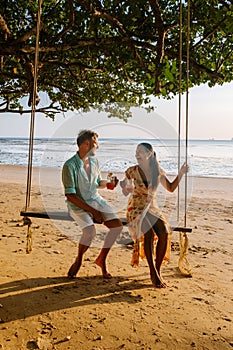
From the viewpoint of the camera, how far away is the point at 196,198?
11125 millimetres

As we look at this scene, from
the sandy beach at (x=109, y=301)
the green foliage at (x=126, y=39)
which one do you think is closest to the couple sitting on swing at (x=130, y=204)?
the sandy beach at (x=109, y=301)

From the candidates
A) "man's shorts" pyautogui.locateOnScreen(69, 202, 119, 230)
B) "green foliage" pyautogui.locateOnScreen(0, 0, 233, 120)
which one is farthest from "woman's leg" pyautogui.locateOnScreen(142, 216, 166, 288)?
"green foliage" pyautogui.locateOnScreen(0, 0, 233, 120)

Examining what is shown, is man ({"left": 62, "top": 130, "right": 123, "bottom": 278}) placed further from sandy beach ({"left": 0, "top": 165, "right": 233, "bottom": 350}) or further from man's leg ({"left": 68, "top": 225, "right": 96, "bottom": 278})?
sandy beach ({"left": 0, "top": 165, "right": 233, "bottom": 350})

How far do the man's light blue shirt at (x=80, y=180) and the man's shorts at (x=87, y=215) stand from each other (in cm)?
4

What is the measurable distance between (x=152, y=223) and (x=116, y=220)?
336 millimetres

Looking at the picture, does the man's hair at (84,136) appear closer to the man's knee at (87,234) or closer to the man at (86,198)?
the man at (86,198)

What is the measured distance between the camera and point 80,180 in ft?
12.6

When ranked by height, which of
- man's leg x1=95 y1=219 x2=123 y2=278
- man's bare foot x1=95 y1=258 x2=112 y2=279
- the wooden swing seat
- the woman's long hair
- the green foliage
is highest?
the green foliage

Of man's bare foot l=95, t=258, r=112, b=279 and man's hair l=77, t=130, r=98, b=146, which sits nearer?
man's hair l=77, t=130, r=98, b=146

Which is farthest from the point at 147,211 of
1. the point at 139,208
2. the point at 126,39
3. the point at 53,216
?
the point at 126,39

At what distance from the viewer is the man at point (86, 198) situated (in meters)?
3.73

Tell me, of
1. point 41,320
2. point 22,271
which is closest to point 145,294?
point 41,320

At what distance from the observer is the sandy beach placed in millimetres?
2764

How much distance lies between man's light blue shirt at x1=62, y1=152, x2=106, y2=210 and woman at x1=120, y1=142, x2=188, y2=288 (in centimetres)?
30
